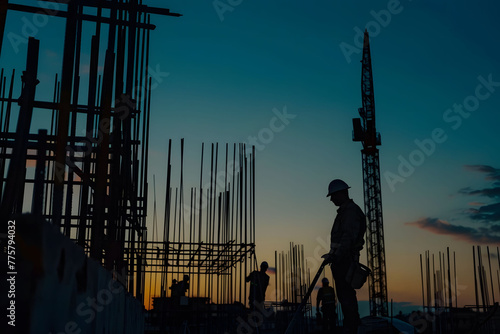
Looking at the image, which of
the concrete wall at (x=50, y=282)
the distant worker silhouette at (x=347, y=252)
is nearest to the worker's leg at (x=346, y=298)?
the distant worker silhouette at (x=347, y=252)

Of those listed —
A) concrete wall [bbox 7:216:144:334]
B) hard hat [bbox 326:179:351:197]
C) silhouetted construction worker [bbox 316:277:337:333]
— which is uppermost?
hard hat [bbox 326:179:351:197]

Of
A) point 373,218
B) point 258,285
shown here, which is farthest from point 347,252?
point 373,218

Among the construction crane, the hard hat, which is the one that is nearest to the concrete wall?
the hard hat

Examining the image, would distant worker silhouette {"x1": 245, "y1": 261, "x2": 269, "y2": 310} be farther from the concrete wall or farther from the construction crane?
the construction crane

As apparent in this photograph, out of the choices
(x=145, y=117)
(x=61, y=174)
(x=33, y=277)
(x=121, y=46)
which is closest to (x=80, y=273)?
(x=33, y=277)

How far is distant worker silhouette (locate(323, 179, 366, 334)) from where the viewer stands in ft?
20.1

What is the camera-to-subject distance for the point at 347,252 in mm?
6230

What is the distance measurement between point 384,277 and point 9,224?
56.1m

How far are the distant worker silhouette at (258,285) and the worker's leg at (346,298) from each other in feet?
17.4

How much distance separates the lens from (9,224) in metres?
1.60

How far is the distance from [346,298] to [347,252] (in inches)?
20.1

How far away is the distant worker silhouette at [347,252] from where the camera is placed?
6.12 m

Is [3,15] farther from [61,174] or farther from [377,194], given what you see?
[377,194]

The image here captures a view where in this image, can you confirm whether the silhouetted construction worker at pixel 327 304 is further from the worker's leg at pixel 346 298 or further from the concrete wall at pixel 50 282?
the concrete wall at pixel 50 282
